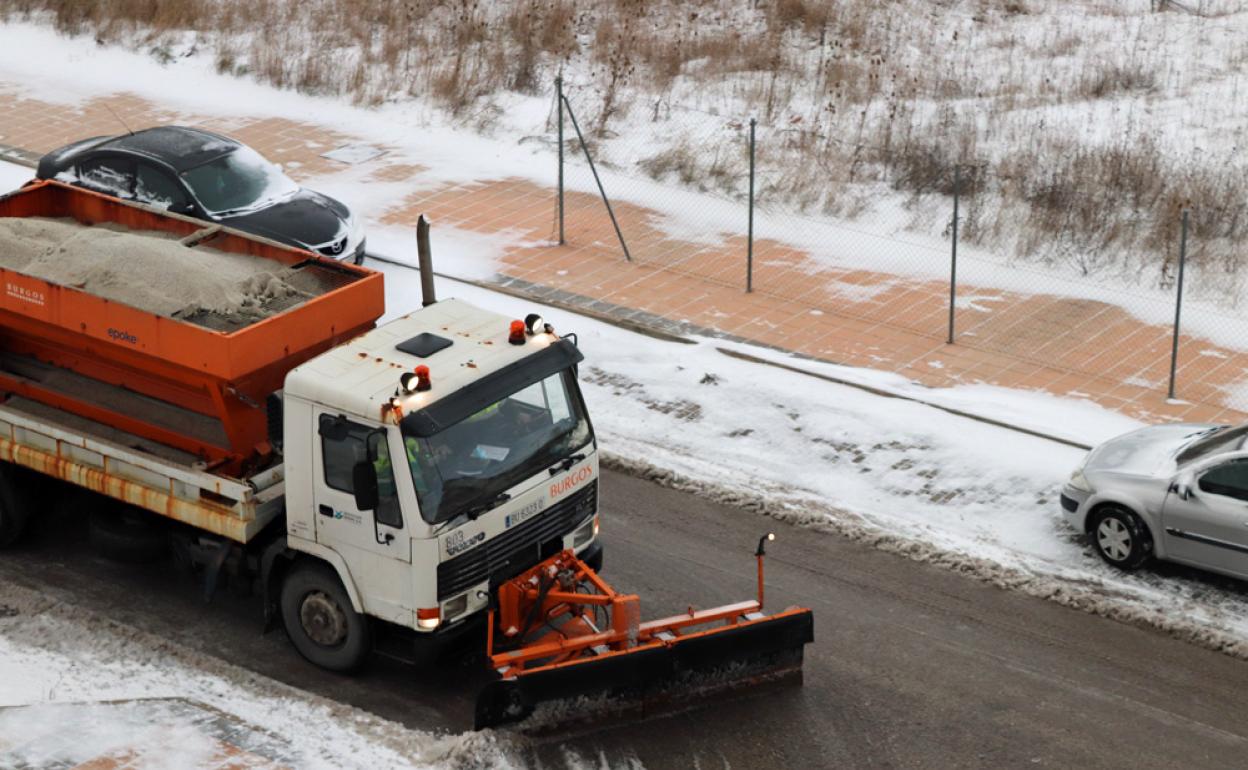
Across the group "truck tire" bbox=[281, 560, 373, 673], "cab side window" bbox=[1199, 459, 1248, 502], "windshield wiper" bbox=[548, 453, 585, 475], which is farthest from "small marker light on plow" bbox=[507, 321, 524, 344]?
"cab side window" bbox=[1199, 459, 1248, 502]

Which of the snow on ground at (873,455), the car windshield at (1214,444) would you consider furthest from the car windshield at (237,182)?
the car windshield at (1214,444)

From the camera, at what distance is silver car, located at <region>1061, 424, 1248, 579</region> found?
11.6 m

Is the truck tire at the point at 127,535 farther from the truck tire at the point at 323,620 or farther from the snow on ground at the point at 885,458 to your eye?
the snow on ground at the point at 885,458

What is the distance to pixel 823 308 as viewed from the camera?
17141 mm

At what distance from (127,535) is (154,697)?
1454 millimetres

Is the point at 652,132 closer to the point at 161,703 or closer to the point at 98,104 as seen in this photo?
the point at 98,104

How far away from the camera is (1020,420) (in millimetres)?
14383

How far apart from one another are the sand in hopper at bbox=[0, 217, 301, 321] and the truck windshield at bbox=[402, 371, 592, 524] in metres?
2.07

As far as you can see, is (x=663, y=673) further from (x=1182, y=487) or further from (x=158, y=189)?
(x=158, y=189)

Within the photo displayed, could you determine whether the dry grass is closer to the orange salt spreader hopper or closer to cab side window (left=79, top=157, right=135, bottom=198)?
cab side window (left=79, top=157, right=135, bottom=198)

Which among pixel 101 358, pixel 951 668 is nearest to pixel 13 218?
pixel 101 358

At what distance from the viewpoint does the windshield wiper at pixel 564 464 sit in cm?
1016

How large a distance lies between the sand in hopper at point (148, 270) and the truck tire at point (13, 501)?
151 centimetres

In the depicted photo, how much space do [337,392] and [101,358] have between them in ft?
8.65
